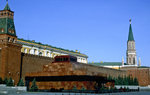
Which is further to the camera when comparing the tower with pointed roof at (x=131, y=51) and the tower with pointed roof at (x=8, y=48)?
the tower with pointed roof at (x=131, y=51)

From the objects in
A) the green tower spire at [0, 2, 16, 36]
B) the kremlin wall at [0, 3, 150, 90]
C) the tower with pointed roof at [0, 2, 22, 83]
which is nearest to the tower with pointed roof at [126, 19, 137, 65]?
the kremlin wall at [0, 3, 150, 90]

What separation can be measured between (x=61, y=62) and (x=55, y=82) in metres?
4.21

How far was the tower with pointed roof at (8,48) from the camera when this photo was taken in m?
37.2

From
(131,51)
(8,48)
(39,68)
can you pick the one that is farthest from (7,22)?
(131,51)

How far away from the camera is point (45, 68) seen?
131ft

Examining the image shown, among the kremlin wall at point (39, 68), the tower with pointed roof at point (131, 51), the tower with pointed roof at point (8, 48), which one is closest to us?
the kremlin wall at point (39, 68)

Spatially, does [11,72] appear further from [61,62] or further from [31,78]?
[61,62]

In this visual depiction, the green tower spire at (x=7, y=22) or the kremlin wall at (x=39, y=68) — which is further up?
the green tower spire at (x=7, y=22)

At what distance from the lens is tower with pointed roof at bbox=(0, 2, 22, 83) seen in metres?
37.2

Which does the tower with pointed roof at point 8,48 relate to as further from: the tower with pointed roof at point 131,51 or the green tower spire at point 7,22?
the tower with pointed roof at point 131,51

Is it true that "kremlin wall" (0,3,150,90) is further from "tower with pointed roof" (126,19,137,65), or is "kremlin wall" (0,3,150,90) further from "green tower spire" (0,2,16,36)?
"tower with pointed roof" (126,19,137,65)

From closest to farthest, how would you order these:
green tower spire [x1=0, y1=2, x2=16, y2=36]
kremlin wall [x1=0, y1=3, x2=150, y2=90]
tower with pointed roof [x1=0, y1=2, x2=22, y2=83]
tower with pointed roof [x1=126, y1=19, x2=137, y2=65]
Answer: kremlin wall [x1=0, y1=3, x2=150, y2=90]
tower with pointed roof [x1=0, y1=2, x2=22, y2=83]
green tower spire [x1=0, y1=2, x2=16, y2=36]
tower with pointed roof [x1=126, y1=19, x2=137, y2=65]

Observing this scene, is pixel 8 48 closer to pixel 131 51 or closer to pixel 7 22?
pixel 7 22

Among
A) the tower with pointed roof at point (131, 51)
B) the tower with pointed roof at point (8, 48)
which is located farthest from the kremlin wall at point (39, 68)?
the tower with pointed roof at point (131, 51)
